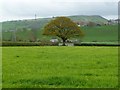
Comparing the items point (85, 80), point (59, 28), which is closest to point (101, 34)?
point (59, 28)

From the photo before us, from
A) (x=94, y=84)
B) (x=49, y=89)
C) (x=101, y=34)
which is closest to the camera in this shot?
(x=49, y=89)

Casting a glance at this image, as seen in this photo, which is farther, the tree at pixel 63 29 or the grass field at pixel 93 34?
the grass field at pixel 93 34

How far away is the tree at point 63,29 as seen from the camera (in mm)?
104812

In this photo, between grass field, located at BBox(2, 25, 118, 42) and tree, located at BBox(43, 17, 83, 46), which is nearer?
tree, located at BBox(43, 17, 83, 46)

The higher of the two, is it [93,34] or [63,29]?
[63,29]

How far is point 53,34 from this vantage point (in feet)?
348

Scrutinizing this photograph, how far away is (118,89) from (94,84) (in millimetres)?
1267

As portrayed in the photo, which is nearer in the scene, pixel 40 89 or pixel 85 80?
pixel 40 89

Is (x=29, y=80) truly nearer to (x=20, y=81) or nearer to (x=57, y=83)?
(x=20, y=81)

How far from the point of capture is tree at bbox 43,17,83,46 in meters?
105

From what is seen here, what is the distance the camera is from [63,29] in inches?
4198

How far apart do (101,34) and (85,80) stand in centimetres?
13907

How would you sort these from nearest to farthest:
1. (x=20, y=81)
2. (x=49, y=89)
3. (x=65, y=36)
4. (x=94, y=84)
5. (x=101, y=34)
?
(x=49, y=89) < (x=94, y=84) < (x=20, y=81) < (x=65, y=36) < (x=101, y=34)

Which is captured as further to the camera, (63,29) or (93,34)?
(93,34)
